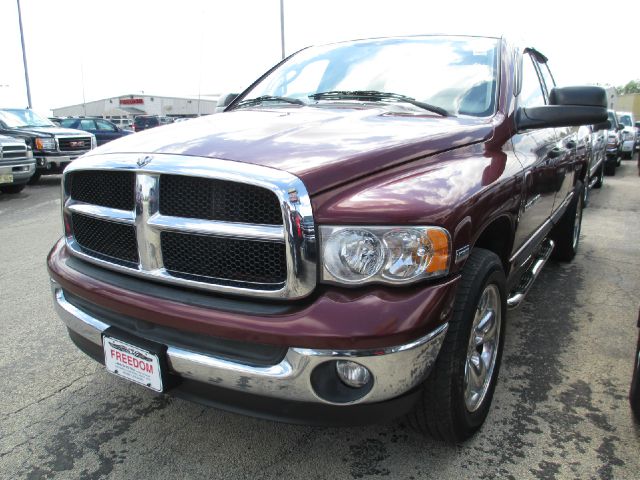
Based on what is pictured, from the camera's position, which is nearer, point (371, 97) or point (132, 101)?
point (371, 97)

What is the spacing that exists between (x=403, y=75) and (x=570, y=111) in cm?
93

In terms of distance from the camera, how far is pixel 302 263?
5.90 ft

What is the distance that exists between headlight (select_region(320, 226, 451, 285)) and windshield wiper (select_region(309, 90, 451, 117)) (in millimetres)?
1196

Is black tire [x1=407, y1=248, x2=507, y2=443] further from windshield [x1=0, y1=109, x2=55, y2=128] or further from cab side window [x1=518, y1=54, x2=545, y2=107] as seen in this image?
windshield [x1=0, y1=109, x2=55, y2=128]

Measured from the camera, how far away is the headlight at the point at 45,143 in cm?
1216

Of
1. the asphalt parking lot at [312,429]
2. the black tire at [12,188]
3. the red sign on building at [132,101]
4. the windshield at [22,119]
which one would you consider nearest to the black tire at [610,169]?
the asphalt parking lot at [312,429]

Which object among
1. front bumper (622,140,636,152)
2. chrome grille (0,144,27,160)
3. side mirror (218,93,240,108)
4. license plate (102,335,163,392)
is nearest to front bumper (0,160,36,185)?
chrome grille (0,144,27,160)

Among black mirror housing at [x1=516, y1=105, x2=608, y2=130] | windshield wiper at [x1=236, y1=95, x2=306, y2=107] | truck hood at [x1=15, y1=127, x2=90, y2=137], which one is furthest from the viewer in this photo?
truck hood at [x1=15, y1=127, x2=90, y2=137]

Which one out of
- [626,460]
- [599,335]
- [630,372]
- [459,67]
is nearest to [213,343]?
[626,460]

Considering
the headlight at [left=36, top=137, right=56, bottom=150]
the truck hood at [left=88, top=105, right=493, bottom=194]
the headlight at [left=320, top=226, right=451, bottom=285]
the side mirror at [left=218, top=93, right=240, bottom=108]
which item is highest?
the side mirror at [left=218, top=93, right=240, bottom=108]

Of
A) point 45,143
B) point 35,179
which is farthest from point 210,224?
point 35,179

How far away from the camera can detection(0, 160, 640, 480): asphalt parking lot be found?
2254 mm

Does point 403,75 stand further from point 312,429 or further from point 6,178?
point 6,178

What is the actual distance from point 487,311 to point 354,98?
1.40 metres
